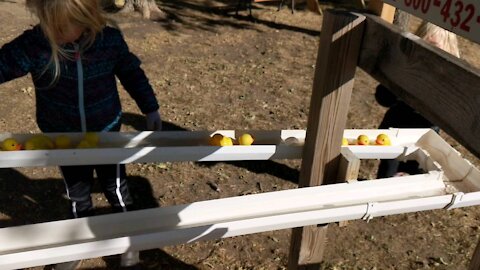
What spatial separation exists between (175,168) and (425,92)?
9.72 feet

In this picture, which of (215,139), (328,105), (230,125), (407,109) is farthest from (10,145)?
(230,125)

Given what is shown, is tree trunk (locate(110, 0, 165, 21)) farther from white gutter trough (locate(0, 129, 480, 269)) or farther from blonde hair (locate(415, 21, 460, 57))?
white gutter trough (locate(0, 129, 480, 269))

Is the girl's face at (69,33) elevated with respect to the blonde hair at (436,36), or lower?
elevated

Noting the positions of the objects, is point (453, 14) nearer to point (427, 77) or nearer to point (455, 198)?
point (427, 77)

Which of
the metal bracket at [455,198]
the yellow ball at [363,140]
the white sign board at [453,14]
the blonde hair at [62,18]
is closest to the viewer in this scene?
the white sign board at [453,14]

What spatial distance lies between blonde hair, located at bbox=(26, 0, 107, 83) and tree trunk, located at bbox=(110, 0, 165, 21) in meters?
6.55

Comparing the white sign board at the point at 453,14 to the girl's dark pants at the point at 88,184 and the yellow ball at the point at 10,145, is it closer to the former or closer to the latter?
the yellow ball at the point at 10,145


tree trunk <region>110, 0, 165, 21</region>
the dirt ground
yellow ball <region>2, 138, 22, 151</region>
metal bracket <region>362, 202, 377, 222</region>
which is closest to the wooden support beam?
metal bracket <region>362, 202, 377, 222</region>

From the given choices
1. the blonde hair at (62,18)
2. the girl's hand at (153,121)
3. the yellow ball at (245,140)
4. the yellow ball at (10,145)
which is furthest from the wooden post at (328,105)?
the yellow ball at (10,145)

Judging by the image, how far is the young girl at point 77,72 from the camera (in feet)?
6.91

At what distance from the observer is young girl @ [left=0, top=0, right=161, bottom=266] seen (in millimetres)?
2107

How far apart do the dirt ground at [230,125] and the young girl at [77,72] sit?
78 centimetres

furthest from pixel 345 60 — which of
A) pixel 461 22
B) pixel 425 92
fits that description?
pixel 461 22

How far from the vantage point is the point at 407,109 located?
142 inches
